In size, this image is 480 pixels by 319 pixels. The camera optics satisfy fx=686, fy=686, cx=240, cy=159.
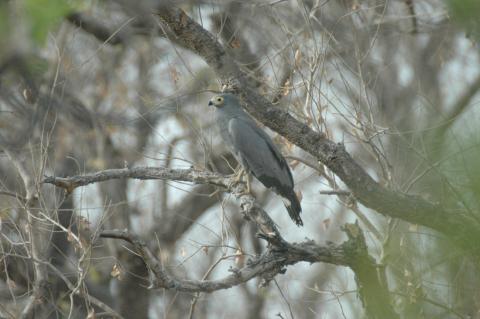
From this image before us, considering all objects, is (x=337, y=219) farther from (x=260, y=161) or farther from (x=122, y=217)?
(x=122, y=217)

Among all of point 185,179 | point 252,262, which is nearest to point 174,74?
point 185,179

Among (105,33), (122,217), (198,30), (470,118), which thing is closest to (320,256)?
(198,30)

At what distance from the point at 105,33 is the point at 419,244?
21.1 ft

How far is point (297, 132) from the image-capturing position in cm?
488

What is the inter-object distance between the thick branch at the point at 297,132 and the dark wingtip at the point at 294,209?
1.37 metres

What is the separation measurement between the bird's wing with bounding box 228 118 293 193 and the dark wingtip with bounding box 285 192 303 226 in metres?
0.10

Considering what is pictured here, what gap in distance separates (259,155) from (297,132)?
1.53 metres

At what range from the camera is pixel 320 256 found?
463 cm

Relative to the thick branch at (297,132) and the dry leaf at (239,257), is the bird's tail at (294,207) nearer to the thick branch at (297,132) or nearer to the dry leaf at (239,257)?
the dry leaf at (239,257)

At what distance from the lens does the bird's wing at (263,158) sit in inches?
249

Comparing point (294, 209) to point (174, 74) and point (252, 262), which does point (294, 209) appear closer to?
point (174, 74)

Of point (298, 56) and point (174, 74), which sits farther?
point (174, 74)

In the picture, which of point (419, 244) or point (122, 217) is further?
point (122, 217)

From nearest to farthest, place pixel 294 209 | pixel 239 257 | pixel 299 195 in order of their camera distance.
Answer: pixel 239 257
pixel 294 209
pixel 299 195
